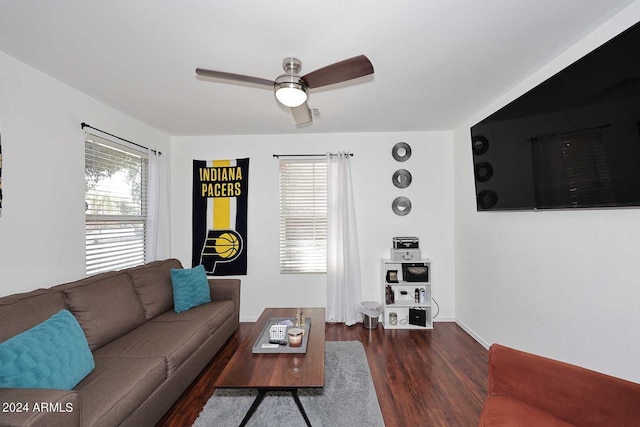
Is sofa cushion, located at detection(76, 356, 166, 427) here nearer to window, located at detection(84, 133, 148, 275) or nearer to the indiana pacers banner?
window, located at detection(84, 133, 148, 275)

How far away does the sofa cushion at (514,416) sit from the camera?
1.27 metres

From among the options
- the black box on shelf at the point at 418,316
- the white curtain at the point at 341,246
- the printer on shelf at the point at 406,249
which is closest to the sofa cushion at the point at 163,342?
the white curtain at the point at 341,246

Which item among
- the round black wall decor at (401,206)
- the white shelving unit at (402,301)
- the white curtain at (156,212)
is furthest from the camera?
the round black wall decor at (401,206)

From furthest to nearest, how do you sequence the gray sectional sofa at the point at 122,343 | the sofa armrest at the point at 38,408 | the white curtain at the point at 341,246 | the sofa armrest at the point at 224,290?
the white curtain at the point at 341,246, the sofa armrest at the point at 224,290, the gray sectional sofa at the point at 122,343, the sofa armrest at the point at 38,408

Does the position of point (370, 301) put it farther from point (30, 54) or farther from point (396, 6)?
point (30, 54)

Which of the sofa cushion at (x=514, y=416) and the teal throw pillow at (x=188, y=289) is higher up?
the teal throw pillow at (x=188, y=289)

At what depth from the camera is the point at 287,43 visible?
5.95 feet

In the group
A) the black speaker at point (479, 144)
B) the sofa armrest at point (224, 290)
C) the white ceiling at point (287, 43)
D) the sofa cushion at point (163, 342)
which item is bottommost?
the sofa cushion at point (163, 342)

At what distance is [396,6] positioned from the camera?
1517 mm

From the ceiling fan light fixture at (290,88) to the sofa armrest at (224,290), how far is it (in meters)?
2.26

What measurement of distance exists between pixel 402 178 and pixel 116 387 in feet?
11.6

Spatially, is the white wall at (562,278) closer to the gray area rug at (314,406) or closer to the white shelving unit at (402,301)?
the white shelving unit at (402,301)

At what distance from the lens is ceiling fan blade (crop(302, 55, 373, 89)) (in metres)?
1.57

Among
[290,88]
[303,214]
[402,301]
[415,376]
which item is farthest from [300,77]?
[402,301]
